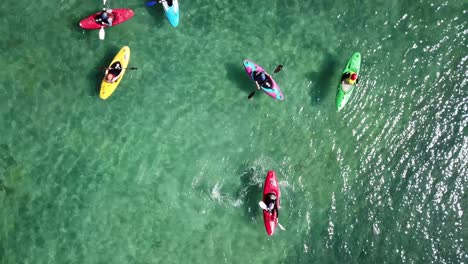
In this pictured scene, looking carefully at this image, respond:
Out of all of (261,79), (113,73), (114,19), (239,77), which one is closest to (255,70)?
(261,79)

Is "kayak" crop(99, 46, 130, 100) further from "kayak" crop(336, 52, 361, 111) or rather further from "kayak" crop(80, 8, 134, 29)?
"kayak" crop(336, 52, 361, 111)

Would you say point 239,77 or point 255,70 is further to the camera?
point 239,77

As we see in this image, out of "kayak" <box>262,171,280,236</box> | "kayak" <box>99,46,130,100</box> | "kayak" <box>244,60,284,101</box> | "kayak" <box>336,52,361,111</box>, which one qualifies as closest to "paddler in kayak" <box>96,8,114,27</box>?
"kayak" <box>99,46,130,100</box>

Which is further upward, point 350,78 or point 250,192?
point 350,78

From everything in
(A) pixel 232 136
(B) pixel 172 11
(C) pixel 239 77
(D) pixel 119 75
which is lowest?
(A) pixel 232 136

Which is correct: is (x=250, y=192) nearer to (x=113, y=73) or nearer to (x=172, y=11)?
(x=113, y=73)

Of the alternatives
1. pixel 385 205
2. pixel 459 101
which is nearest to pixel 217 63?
pixel 385 205

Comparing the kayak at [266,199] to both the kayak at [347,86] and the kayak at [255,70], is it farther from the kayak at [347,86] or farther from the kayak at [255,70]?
the kayak at [347,86]
